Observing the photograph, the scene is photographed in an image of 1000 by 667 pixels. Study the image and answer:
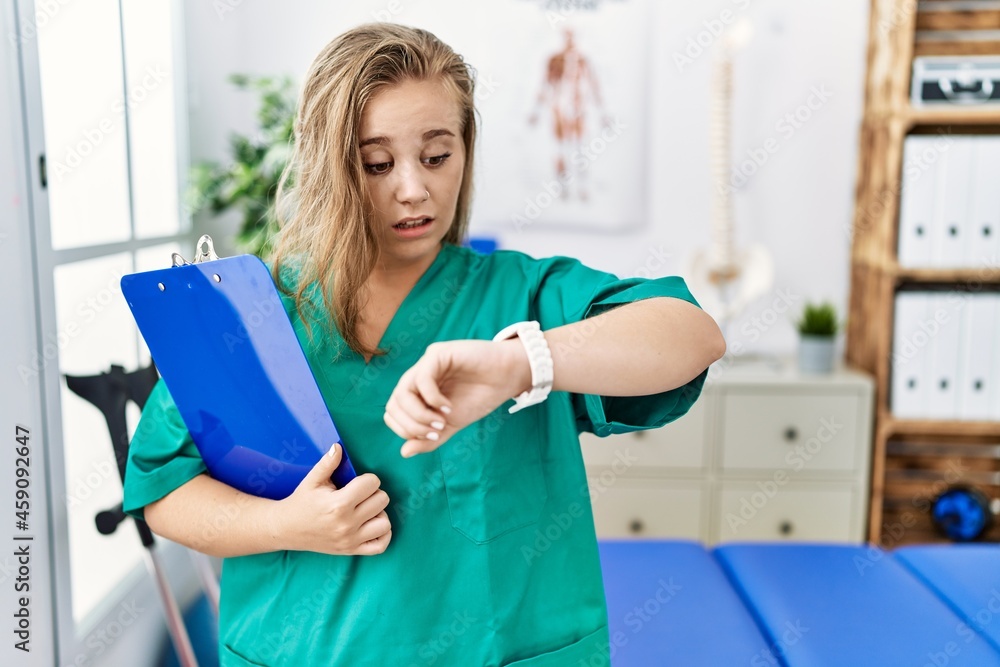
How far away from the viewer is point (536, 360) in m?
0.72

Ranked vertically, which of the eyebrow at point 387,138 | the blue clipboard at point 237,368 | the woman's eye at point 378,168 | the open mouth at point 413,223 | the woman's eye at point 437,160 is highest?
the eyebrow at point 387,138

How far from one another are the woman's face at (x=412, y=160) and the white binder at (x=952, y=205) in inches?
74.8

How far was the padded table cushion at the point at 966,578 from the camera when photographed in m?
1.31

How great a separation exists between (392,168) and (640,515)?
72.5 inches

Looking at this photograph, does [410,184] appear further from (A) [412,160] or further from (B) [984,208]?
(B) [984,208]

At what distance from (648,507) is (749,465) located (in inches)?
12.4

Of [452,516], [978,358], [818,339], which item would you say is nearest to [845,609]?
[452,516]

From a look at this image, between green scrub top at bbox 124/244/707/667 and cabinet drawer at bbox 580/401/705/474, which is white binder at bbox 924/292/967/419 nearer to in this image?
cabinet drawer at bbox 580/401/705/474

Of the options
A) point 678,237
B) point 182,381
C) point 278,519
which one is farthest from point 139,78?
point 678,237

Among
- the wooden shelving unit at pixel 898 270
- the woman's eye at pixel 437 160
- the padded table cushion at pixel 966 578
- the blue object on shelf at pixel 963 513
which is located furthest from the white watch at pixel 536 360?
the blue object on shelf at pixel 963 513

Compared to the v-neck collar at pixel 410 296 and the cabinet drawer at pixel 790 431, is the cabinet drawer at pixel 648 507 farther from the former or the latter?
the v-neck collar at pixel 410 296

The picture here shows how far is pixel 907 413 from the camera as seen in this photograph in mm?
2414

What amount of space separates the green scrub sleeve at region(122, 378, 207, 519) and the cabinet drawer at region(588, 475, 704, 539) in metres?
1.66

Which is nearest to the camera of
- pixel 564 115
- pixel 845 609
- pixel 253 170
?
pixel 845 609
